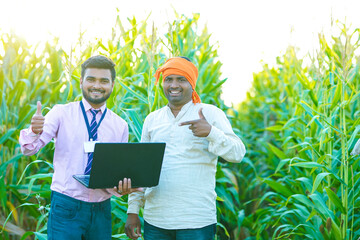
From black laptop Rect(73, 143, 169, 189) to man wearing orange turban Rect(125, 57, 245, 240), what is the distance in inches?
5.1

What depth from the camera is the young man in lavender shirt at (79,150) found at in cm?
179

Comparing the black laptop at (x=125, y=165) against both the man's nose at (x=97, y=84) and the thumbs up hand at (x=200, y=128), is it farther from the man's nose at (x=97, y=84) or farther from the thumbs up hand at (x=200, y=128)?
the man's nose at (x=97, y=84)

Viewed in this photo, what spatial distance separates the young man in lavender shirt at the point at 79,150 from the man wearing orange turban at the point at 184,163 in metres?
0.18

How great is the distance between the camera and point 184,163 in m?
1.88

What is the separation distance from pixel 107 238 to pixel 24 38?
7.10 ft

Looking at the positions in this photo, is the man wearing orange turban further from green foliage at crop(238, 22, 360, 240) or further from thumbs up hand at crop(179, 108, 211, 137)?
green foliage at crop(238, 22, 360, 240)

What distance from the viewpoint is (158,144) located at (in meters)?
1.71

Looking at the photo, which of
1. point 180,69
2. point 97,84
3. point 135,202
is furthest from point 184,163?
point 97,84

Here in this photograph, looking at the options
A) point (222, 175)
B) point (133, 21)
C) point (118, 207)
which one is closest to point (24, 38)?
point (133, 21)

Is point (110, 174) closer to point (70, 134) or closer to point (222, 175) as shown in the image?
point (70, 134)

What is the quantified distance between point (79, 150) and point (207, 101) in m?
1.89

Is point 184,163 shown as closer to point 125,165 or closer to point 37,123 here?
point 125,165

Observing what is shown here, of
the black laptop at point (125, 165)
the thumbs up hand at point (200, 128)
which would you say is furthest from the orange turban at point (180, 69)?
the black laptop at point (125, 165)

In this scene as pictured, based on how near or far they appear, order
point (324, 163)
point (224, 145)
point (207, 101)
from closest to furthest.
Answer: point (224, 145) → point (324, 163) → point (207, 101)
